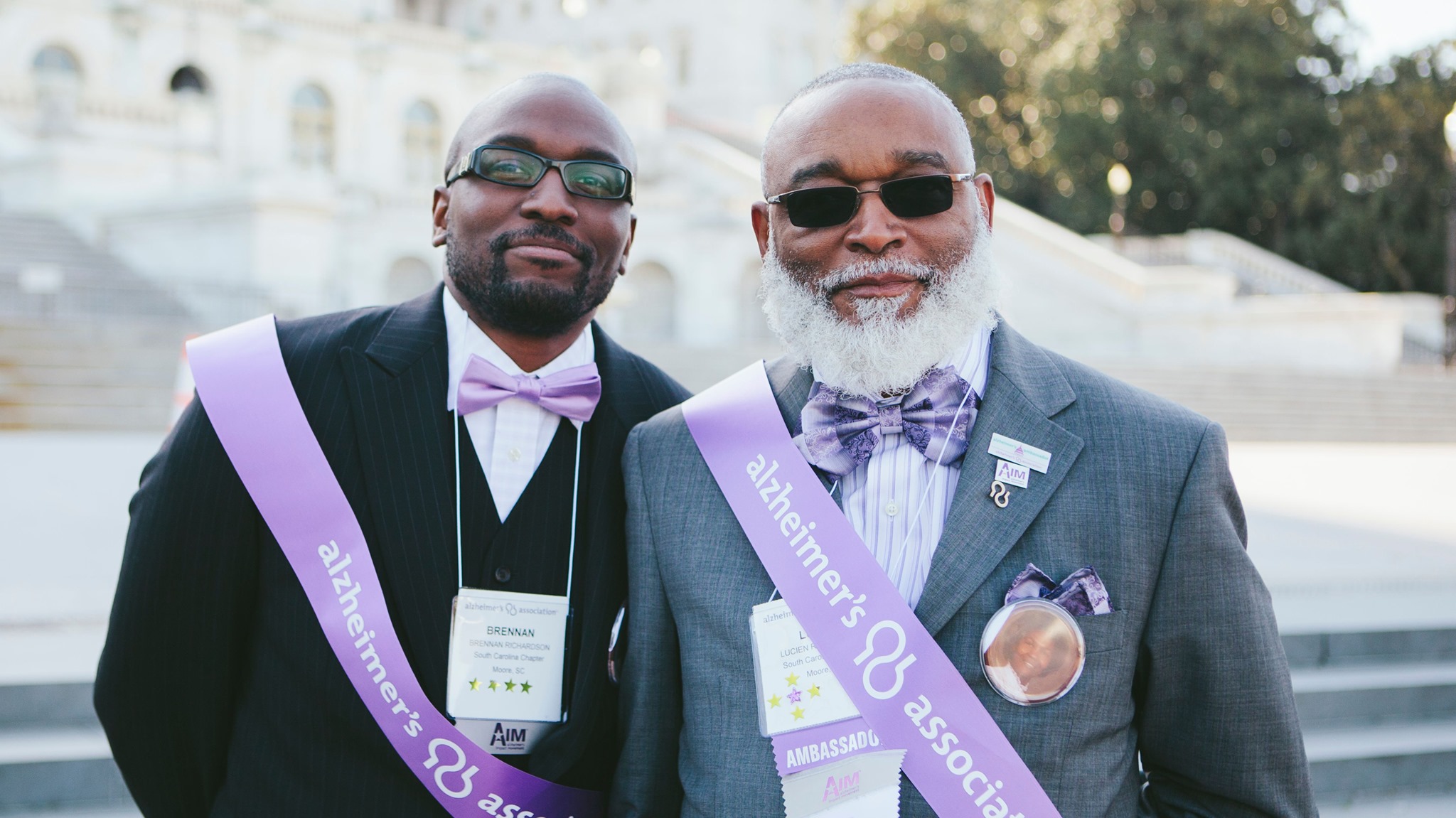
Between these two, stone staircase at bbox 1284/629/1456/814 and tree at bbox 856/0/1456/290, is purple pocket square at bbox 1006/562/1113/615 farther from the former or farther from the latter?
tree at bbox 856/0/1456/290

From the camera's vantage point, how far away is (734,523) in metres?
2.40

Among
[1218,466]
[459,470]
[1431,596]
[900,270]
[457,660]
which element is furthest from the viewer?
[1431,596]

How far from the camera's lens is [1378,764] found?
4.98 m

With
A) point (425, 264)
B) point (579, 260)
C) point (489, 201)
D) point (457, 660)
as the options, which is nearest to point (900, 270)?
point (579, 260)

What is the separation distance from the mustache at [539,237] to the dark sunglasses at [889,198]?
1.85ft

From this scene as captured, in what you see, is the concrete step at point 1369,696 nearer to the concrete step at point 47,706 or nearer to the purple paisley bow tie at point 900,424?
the purple paisley bow tie at point 900,424

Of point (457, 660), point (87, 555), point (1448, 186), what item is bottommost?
point (87, 555)

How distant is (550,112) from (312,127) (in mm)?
31721

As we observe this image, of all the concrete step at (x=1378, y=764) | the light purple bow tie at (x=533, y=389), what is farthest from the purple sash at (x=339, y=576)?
the concrete step at (x=1378, y=764)

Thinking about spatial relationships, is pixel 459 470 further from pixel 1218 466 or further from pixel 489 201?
pixel 1218 466

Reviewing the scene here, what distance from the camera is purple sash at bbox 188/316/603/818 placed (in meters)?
2.37

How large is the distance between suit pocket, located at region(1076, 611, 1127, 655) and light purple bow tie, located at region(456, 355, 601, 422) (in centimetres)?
115

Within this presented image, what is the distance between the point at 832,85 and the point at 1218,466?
38.4 inches

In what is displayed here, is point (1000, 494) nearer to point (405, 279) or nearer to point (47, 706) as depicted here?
point (47, 706)
